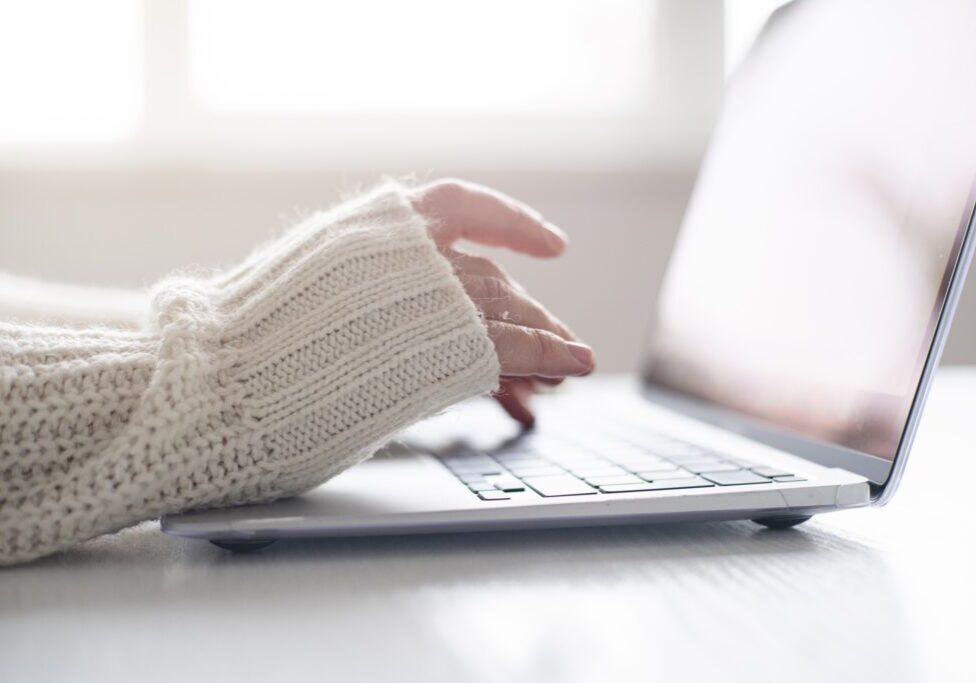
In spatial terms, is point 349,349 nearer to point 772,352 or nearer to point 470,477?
point 470,477

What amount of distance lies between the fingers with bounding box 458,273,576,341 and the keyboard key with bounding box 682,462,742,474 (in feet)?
0.32

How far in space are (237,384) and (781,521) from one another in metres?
0.22

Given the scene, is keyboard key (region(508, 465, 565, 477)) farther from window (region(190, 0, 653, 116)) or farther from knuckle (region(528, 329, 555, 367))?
window (region(190, 0, 653, 116))

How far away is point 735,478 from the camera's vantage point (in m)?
0.41

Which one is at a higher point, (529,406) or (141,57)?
(141,57)

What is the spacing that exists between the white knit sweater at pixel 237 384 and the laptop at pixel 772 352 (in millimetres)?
23

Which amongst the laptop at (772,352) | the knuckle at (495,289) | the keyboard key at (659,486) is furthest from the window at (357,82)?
the keyboard key at (659,486)

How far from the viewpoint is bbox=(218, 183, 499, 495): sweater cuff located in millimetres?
396

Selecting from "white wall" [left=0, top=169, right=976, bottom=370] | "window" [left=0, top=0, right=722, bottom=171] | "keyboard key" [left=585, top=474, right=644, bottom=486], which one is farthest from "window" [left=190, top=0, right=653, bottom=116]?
"keyboard key" [left=585, top=474, right=644, bottom=486]

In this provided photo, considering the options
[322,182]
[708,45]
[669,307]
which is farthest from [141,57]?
[669,307]

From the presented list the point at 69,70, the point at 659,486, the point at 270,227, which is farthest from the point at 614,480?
the point at 69,70

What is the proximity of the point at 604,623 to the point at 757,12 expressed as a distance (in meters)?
1.38

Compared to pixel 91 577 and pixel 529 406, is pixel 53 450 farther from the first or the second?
pixel 529 406

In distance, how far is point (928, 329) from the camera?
41cm
